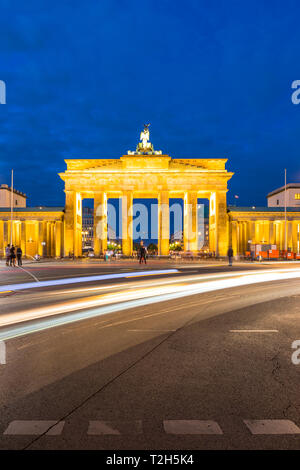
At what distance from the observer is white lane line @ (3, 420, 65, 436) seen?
3.40 m

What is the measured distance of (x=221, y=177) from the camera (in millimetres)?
57969

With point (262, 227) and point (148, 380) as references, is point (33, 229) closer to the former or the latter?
point (262, 227)

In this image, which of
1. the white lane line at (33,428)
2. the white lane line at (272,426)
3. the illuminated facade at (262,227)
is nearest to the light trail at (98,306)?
the white lane line at (33,428)

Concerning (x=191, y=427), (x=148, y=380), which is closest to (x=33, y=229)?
(x=148, y=380)

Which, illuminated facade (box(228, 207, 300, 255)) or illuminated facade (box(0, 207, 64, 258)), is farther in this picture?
illuminated facade (box(0, 207, 64, 258))

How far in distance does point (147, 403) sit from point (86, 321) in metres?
4.56

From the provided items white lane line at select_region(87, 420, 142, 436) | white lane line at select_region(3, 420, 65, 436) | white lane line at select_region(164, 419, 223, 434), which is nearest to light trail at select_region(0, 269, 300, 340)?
white lane line at select_region(3, 420, 65, 436)

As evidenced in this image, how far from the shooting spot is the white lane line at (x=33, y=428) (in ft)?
11.1

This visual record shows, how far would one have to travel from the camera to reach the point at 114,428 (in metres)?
3.49

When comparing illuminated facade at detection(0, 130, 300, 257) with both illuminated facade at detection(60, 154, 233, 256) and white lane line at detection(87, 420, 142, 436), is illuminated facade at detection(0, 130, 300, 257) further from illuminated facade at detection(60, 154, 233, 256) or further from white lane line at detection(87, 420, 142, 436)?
white lane line at detection(87, 420, 142, 436)

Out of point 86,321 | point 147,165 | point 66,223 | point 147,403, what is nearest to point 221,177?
Result: point 147,165

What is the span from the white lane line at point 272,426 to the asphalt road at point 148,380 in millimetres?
13

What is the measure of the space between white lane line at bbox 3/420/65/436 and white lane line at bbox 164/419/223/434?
123 centimetres

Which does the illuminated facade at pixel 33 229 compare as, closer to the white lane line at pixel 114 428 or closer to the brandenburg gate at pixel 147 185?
the brandenburg gate at pixel 147 185
